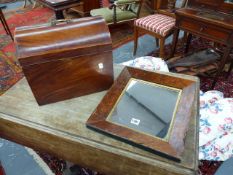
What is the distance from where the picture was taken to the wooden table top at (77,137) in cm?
79

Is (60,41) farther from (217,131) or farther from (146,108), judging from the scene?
(217,131)

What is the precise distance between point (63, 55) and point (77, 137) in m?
0.36

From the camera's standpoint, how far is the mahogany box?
0.87 m

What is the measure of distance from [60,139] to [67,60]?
1.15ft

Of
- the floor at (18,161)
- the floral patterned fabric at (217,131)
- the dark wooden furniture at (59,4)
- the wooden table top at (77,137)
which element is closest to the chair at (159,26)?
the dark wooden furniture at (59,4)

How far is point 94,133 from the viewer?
0.89 m

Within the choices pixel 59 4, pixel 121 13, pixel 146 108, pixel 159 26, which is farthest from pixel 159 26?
pixel 146 108

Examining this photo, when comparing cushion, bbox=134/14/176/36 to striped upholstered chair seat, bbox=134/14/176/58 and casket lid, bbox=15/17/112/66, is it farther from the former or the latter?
casket lid, bbox=15/17/112/66

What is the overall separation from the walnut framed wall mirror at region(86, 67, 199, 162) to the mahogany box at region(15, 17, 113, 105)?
15cm

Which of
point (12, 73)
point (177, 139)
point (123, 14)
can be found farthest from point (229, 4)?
point (12, 73)

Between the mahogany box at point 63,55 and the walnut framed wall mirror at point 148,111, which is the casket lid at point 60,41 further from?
the walnut framed wall mirror at point 148,111

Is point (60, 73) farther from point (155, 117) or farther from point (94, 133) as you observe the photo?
point (155, 117)

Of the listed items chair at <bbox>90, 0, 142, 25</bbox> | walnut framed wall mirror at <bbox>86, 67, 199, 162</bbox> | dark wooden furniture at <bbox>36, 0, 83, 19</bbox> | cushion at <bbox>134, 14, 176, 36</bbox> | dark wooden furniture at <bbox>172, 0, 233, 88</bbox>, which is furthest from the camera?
chair at <bbox>90, 0, 142, 25</bbox>

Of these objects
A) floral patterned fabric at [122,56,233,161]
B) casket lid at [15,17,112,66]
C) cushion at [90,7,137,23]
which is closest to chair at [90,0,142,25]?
cushion at [90,7,137,23]
